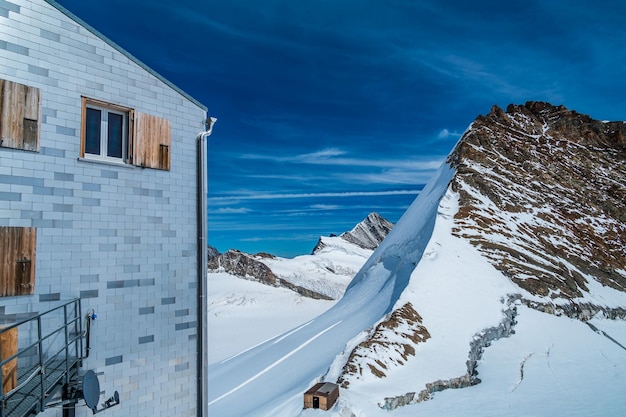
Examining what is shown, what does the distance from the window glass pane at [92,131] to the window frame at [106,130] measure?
0.17ft

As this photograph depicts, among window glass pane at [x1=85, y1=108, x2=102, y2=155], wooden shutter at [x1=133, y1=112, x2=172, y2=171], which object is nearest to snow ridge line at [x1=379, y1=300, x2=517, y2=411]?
wooden shutter at [x1=133, y1=112, x2=172, y2=171]

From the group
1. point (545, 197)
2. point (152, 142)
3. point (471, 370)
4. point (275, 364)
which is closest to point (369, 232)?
point (545, 197)

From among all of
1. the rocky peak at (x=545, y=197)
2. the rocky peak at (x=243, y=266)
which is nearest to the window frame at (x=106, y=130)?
the rocky peak at (x=545, y=197)

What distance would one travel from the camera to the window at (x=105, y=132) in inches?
305

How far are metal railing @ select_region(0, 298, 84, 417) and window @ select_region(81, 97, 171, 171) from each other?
8.84ft

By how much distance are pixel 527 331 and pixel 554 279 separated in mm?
5816

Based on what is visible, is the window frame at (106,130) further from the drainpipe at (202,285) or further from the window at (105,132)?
the drainpipe at (202,285)

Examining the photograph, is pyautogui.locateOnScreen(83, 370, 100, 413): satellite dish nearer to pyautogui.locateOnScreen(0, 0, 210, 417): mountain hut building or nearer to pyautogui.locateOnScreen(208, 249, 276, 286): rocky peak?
pyautogui.locateOnScreen(0, 0, 210, 417): mountain hut building

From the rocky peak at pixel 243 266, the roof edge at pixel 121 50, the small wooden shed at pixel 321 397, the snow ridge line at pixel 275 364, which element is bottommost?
the snow ridge line at pixel 275 364

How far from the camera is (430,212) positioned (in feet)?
83.0

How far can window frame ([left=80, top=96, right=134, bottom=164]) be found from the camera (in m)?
7.60

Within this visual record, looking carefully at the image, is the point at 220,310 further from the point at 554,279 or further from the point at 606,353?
the point at 606,353

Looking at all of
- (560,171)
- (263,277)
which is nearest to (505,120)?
(560,171)

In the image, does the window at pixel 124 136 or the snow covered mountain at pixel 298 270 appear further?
the snow covered mountain at pixel 298 270
